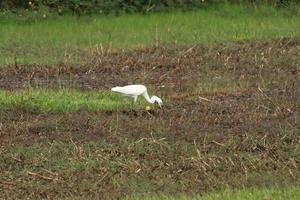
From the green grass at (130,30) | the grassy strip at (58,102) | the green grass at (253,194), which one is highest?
the green grass at (253,194)

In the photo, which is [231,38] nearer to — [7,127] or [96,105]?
[96,105]

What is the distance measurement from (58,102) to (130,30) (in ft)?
18.3

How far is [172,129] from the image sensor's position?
285 inches

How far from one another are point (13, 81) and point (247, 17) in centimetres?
630

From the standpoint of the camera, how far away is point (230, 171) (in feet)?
20.5

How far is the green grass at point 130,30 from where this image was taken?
39.4 feet

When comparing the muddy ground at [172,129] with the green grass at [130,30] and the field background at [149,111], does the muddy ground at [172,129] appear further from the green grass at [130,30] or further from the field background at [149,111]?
the green grass at [130,30]

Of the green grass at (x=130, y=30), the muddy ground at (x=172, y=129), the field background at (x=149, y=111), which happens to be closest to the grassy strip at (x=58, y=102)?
the field background at (x=149, y=111)

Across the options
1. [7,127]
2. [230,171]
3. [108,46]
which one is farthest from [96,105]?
[108,46]

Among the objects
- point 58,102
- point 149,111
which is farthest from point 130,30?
point 149,111

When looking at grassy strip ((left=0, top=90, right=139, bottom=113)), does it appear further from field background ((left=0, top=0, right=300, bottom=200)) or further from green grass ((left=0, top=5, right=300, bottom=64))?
green grass ((left=0, top=5, right=300, bottom=64))

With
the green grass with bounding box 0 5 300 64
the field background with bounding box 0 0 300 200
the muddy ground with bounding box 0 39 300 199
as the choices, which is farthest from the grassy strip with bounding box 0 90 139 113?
the green grass with bounding box 0 5 300 64

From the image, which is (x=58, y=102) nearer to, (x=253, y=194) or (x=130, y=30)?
(x=253, y=194)

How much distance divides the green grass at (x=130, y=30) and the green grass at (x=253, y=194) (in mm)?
5585
